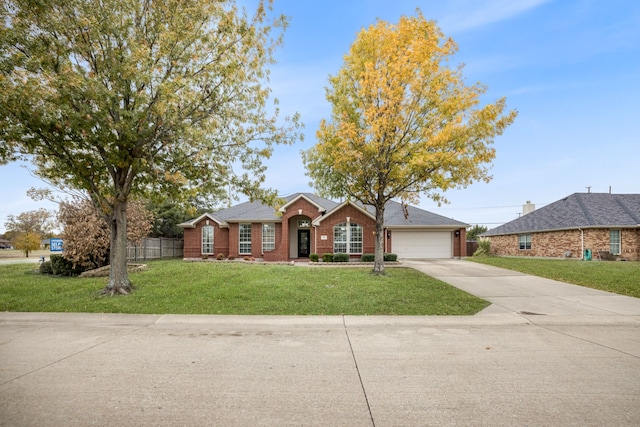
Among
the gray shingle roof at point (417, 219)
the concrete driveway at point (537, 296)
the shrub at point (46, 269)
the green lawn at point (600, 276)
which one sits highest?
the gray shingle roof at point (417, 219)

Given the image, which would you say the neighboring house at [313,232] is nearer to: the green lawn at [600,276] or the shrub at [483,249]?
the shrub at [483,249]

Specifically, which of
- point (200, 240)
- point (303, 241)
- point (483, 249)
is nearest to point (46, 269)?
point (200, 240)

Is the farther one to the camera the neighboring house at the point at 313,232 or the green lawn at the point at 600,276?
the neighboring house at the point at 313,232

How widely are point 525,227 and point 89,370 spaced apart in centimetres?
3285

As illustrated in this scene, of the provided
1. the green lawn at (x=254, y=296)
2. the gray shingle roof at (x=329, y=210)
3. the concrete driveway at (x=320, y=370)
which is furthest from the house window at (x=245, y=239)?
the concrete driveway at (x=320, y=370)

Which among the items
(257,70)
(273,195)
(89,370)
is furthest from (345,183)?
(89,370)

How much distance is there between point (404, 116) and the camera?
45.8 feet

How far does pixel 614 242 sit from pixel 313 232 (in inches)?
813

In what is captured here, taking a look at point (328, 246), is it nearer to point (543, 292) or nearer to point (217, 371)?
point (543, 292)

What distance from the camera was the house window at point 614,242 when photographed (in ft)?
78.5

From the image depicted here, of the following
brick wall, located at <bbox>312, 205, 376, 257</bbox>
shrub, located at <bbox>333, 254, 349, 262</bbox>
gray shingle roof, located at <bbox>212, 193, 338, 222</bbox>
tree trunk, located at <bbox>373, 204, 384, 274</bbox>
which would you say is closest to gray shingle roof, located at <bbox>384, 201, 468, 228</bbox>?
brick wall, located at <bbox>312, 205, 376, 257</bbox>

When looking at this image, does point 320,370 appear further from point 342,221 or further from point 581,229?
point 581,229

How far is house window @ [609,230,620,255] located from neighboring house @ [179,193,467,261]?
30.9 ft

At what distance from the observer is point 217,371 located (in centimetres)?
484
